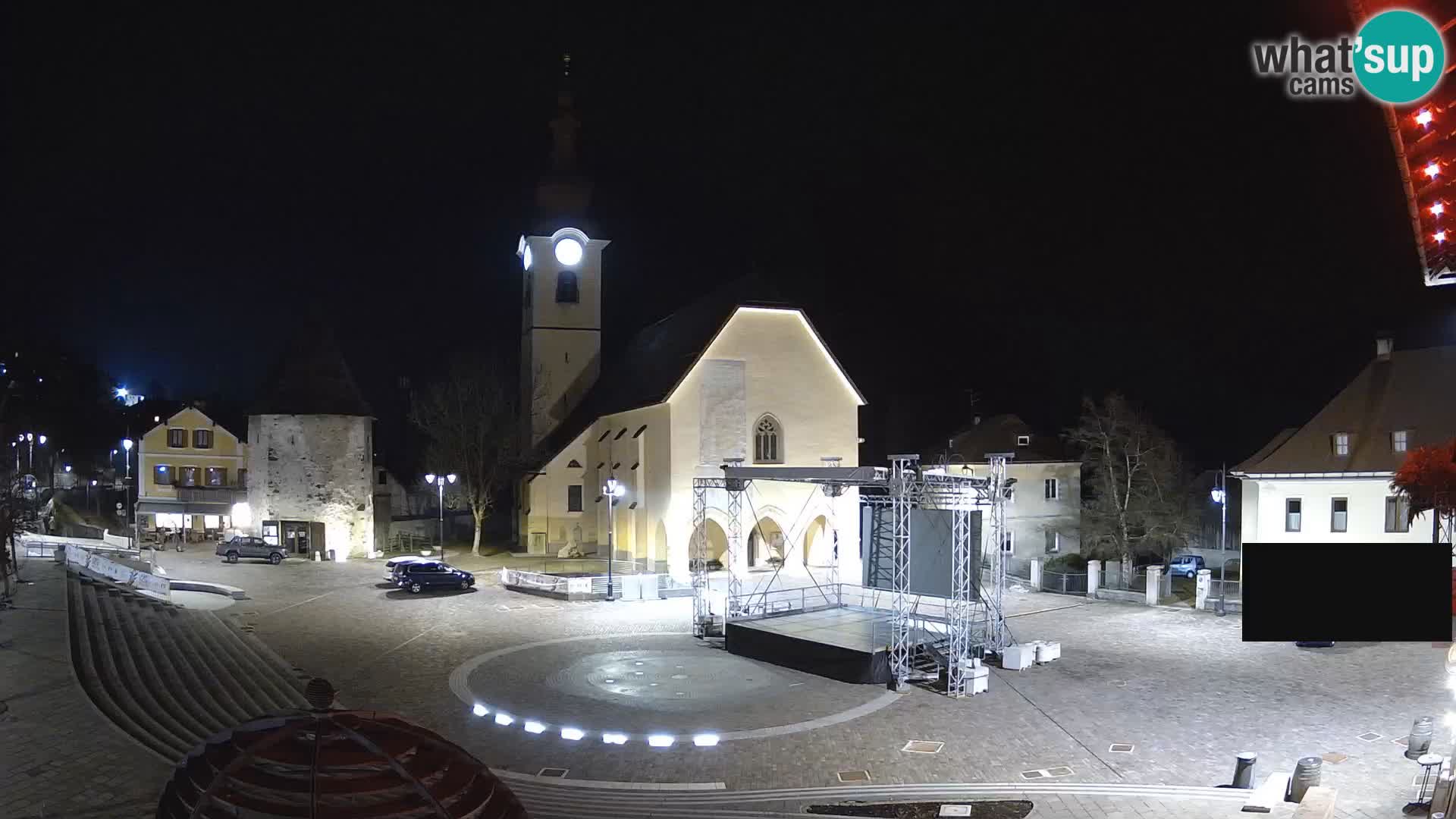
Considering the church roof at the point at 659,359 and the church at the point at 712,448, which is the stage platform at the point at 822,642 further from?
the church roof at the point at 659,359

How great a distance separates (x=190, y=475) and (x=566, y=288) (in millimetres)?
23594

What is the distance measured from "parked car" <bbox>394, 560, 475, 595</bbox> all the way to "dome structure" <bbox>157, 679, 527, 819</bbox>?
93.9 feet

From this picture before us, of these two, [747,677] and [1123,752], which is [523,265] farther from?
[1123,752]

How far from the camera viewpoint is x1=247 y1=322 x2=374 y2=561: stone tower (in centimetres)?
4259

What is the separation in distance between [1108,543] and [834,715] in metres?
23.4

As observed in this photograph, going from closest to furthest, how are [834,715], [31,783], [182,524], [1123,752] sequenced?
[31,783]
[1123,752]
[834,715]
[182,524]

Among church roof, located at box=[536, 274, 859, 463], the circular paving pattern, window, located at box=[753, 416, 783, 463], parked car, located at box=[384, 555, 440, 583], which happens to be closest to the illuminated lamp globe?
church roof, located at box=[536, 274, 859, 463]

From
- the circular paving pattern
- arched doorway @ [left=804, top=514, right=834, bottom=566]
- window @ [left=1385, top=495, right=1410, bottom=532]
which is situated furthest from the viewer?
arched doorway @ [left=804, top=514, right=834, bottom=566]

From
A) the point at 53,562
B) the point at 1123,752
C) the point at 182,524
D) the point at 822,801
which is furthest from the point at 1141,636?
the point at 182,524

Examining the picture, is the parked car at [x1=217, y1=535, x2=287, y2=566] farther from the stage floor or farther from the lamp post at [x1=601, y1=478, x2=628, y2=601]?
the stage floor

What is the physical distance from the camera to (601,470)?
1735 inches

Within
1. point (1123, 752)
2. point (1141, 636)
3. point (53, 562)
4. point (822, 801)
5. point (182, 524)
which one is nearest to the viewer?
point (822, 801)

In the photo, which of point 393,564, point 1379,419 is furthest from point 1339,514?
point 393,564

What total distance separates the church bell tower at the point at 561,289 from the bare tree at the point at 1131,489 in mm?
24137
